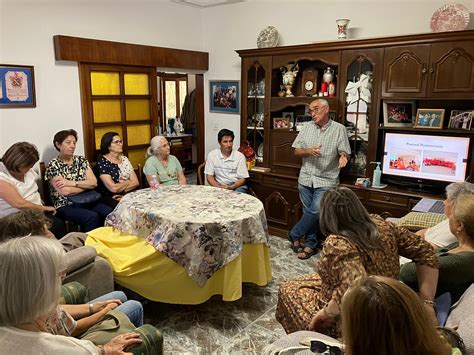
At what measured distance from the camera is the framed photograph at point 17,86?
336 centimetres

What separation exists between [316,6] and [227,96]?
1543mm

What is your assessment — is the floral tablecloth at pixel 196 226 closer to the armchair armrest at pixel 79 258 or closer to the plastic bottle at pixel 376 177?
the armchair armrest at pixel 79 258

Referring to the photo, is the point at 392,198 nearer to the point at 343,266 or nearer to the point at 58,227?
the point at 343,266

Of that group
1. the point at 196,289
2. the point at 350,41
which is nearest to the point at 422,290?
the point at 196,289

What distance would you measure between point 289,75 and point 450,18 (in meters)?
1.54

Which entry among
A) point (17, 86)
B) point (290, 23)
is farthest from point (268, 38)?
point (17, 86)

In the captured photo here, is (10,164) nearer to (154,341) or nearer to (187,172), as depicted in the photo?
(154,341)

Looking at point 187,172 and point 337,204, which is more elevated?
point 337,204

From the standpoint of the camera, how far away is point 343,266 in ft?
5.07

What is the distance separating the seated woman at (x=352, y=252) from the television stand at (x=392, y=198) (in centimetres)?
171

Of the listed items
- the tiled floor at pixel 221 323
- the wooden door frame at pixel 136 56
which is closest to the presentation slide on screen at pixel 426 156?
the tiled floor at pixel 221 323

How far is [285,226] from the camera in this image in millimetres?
4160

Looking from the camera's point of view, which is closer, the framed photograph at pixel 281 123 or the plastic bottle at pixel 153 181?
the plastic bottle at pixel 153 181

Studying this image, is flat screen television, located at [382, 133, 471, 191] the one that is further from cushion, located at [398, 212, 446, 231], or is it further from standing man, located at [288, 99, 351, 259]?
cushion, located at [398, 212, 446, 231]
